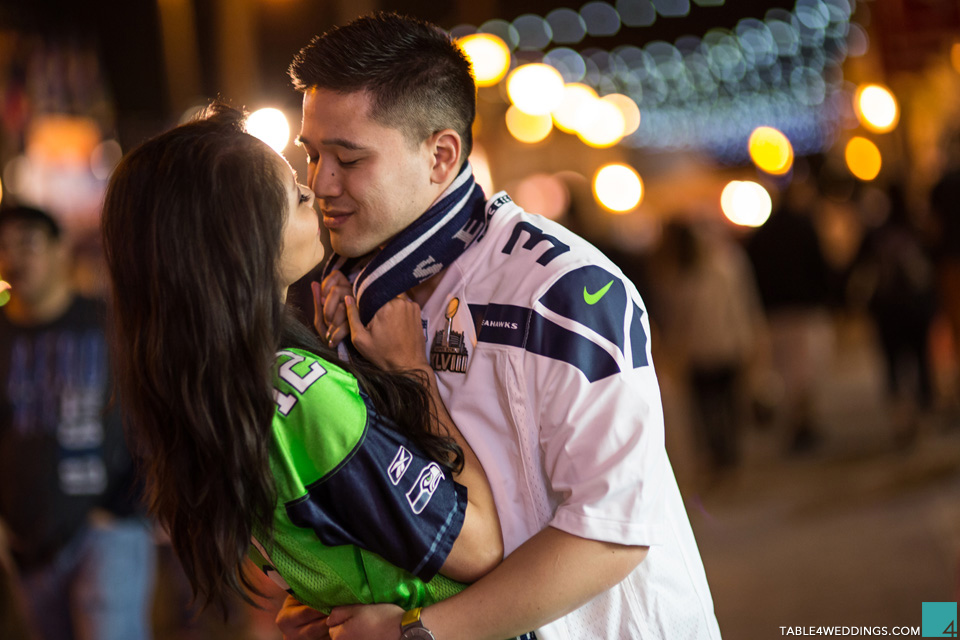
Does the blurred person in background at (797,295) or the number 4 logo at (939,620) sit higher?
the blurred person in background at (797,295)

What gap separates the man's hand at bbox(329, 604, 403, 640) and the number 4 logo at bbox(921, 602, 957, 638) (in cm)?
→ 345

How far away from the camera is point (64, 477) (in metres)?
3.74

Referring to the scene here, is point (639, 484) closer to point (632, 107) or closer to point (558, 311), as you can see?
point (558, 311)

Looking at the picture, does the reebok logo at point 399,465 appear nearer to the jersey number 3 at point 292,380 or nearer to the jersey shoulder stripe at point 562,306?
the jersey number 3 at point 292,380

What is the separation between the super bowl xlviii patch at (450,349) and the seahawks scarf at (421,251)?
0.36 feet

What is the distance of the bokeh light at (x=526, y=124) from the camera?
1814cm

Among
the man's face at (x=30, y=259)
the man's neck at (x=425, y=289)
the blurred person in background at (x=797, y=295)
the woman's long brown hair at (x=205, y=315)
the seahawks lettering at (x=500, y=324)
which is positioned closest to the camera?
the woman's long brown hair at (x=205, y=315)

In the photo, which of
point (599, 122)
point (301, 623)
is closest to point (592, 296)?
point (301, 623)

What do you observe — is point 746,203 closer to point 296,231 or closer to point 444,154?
point 444,154

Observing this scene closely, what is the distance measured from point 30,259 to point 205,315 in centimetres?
286

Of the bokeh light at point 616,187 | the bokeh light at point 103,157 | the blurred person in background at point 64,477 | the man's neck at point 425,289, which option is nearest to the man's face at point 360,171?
the man's neck at point 425,289

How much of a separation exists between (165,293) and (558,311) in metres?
0.77

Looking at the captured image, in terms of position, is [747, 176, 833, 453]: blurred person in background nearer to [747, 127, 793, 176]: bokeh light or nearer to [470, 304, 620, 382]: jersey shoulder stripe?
[470, 304, 620, 382]: jersey shoulder stripe

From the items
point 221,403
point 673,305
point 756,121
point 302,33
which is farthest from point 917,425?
point 756,121
